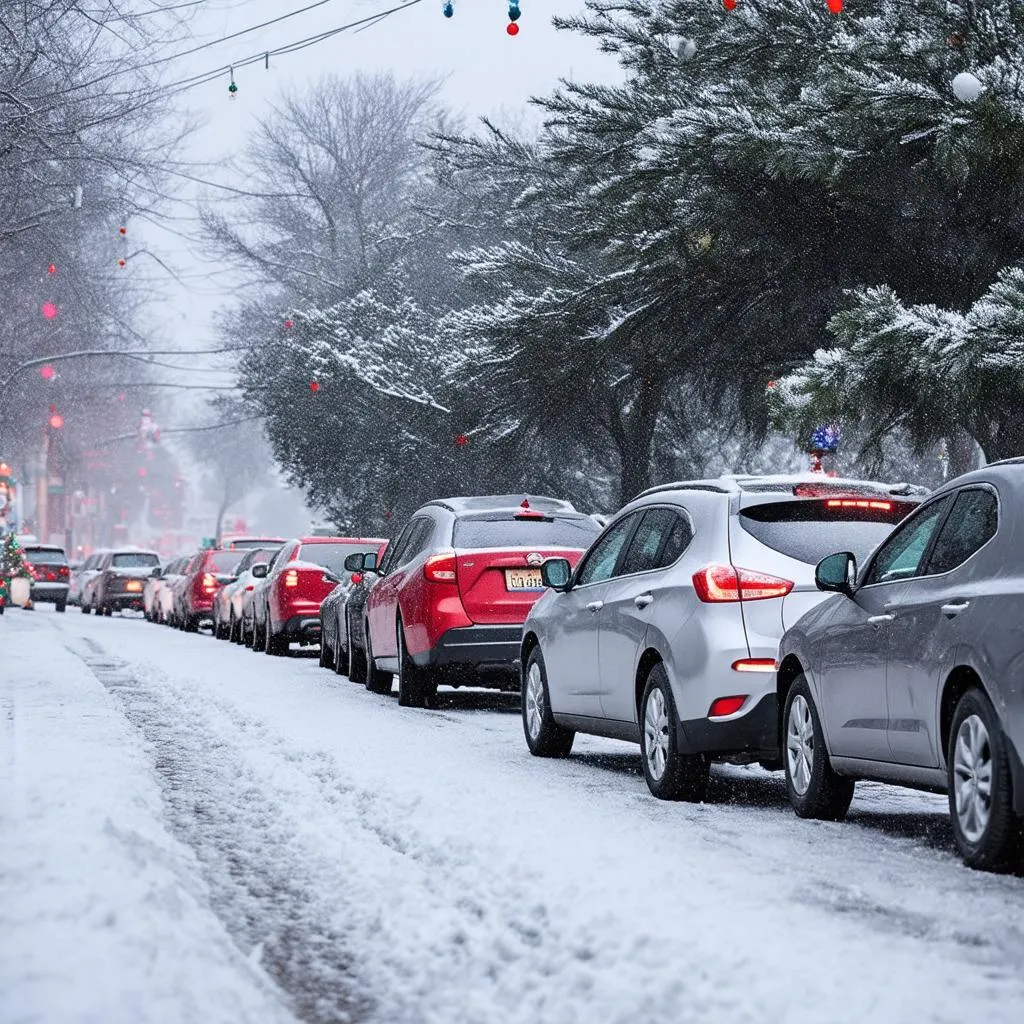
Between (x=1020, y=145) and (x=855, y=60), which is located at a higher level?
(x=855, y=60)

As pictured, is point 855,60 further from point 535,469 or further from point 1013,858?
point 535,469

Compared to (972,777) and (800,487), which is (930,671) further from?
(800,487)

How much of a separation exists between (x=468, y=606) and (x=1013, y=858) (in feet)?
28.1

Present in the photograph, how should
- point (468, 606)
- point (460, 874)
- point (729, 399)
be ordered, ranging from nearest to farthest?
point (460, 874) → point (468, 606) → point (729, 399)

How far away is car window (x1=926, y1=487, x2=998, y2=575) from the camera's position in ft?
25.1

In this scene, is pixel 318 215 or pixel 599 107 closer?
pixel 599 107

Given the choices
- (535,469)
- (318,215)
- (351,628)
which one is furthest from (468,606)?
(318,215)

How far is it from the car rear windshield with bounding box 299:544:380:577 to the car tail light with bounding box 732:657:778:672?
53.8 ft

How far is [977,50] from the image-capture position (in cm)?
1761

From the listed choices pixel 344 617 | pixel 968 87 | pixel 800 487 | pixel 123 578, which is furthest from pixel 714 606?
pixel 123 578

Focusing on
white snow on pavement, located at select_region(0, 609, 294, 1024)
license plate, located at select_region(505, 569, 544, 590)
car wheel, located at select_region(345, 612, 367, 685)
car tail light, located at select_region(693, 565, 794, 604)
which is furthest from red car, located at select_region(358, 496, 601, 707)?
car tail light, located at select_region(693, 565, 794, 604)

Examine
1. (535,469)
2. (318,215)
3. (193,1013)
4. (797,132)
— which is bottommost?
(193,1013)

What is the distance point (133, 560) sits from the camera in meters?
51.5

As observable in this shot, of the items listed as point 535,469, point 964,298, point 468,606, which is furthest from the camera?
point 535,469
